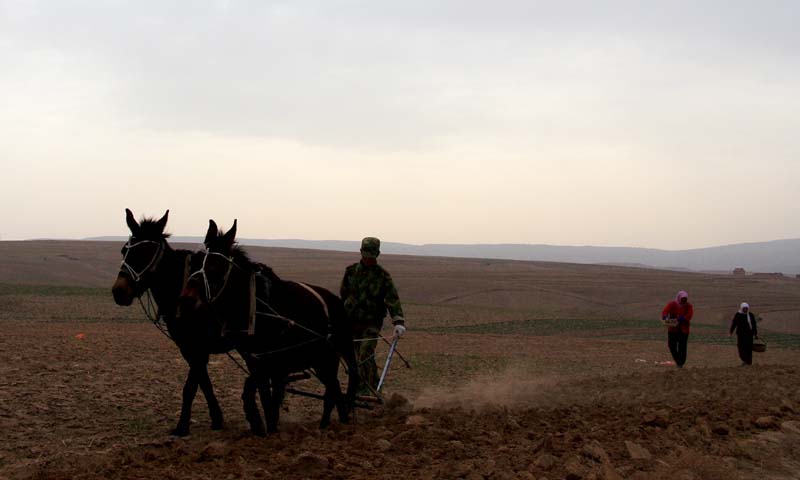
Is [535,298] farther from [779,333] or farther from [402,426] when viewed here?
[402,426]

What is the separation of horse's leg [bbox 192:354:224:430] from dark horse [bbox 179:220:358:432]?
0.51 m

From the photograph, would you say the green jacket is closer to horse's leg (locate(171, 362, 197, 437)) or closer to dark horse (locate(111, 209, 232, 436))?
dark horse (locate(111, 209, 232, 436))

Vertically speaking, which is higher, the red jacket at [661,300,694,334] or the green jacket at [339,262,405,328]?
the green jacket at [339,262,405,328]

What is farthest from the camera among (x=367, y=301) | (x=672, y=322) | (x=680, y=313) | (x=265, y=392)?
(x=672, y=322)

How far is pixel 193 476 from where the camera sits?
19.8 ft

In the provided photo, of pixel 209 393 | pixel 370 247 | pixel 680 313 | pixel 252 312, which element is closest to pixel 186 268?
pixel 252 312

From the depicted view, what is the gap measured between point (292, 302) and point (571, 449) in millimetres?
3042

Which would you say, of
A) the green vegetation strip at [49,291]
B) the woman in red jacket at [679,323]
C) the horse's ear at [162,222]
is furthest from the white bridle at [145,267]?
the green vegetation strip at [49,291]

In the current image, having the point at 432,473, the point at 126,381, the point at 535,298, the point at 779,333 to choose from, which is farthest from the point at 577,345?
the point at 535,298

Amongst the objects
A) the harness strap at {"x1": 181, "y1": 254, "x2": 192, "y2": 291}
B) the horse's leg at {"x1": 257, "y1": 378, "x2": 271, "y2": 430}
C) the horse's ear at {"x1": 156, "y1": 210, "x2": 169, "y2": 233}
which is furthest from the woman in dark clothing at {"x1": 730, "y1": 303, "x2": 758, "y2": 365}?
the horse's ear at {"x1": 156, "y1": 210, "x2": 169, "y2": 233}

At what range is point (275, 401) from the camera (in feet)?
26.3

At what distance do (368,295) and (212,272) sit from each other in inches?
88.2

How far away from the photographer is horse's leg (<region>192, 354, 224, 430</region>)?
319 inches

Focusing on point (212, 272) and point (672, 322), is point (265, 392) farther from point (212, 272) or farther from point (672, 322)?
point (672, 322)
